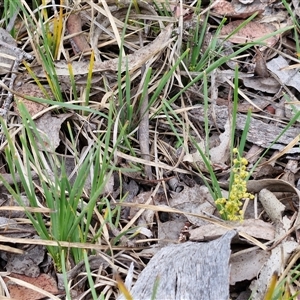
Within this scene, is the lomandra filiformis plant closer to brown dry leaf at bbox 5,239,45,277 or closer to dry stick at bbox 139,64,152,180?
dry stick at bbox 139,64,152,180

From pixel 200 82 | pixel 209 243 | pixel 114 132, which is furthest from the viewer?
pixel 200 82

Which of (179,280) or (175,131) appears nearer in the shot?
(179,280)

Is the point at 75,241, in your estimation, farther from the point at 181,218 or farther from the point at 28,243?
the point at 181,218

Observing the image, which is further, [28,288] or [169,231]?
[169,231]

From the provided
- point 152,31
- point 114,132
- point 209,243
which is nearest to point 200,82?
point 152,31

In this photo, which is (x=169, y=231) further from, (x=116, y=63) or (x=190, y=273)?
(x=116, y=63)

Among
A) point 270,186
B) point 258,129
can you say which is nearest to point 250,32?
point 258,129

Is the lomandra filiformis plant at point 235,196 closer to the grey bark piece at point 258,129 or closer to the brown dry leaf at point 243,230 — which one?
the brown dry leaf at point 243,230

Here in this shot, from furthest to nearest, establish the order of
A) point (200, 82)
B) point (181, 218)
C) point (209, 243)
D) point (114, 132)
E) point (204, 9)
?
1. point (204, 9)
2. point (200, 82)
3. point (114, 132)
4. point (181, 218)
5. point (209, 243)
